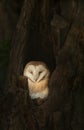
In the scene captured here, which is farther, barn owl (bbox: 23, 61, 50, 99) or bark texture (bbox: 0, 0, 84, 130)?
barn owl (bbox: 23, 61, 50, 99)

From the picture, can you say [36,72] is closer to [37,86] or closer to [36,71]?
[36,71]

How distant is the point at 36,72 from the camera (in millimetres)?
3975

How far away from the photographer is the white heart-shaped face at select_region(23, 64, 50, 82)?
3974 mm

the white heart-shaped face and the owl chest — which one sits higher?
the white heart-shaped face

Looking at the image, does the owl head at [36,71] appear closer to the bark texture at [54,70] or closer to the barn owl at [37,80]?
the barn owl at [37,80]

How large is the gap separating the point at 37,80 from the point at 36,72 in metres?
0.07

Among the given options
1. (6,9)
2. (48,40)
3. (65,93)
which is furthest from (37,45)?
(65,93)

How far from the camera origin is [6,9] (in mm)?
4406

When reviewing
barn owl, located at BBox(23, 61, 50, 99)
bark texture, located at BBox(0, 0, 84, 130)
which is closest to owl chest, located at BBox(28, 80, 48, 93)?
barn owl, located at BBox(23, 61, 50, 99)

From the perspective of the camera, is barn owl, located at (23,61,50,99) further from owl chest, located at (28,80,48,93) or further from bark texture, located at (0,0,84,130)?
bark texture, located at (0,0,84,130)

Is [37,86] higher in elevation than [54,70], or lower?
lower

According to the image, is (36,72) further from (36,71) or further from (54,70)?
(54,70)

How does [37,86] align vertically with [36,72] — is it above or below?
below

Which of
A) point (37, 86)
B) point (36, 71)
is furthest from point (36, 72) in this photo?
point (37, 86)
